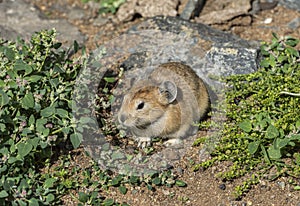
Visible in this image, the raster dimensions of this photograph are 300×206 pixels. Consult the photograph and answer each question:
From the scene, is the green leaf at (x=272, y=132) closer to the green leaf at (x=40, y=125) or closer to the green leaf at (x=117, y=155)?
the green leaf at (x=117, y=155)

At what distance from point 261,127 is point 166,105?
44.5 inches

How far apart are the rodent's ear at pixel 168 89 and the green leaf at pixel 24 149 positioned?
1594 millimetres

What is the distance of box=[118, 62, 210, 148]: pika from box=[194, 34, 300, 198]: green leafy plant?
396 millimetres

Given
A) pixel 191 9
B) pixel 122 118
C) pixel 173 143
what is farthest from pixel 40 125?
pixel 191 9

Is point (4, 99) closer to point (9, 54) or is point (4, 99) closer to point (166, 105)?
point (9, 54)

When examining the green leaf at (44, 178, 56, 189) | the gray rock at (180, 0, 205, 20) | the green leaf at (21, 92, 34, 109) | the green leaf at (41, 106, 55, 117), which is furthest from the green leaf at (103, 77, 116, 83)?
the gray rock at (180, 0, 205, 20)

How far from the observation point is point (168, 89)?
6.41m

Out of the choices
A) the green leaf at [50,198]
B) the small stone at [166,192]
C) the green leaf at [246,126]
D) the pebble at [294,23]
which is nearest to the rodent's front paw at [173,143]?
the small stone at [166,192]

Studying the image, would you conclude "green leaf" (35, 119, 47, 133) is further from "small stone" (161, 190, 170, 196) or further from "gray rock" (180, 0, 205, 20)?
"gray rock" (180, 0, 205, 20)

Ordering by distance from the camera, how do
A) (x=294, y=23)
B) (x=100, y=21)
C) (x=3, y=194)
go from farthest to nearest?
(x=100, y=21) < (x=294, y=23) < (x=3, y=194)

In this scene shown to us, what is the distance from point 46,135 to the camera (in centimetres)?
569

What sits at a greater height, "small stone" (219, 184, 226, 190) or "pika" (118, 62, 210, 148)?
"pika" (118, 62, 210, 148)

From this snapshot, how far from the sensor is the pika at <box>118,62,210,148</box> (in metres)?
6.36

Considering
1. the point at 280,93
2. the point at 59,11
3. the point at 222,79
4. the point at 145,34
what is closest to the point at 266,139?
the point at 280,93
